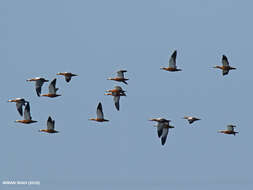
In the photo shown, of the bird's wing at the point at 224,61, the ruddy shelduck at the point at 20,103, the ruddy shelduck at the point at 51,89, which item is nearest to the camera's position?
the ruddy shelduck at the point at 51,89

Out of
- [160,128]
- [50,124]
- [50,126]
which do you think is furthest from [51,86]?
[160,128]

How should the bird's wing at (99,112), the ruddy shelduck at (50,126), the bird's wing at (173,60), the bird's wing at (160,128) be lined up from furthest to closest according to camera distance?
the bird's wing at (99,112) < the bird's wing at (160,128) < the ruddy shelduck at (50,126) < the bird's wing at (173,60)

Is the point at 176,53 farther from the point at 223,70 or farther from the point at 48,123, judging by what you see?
the point at 48,123

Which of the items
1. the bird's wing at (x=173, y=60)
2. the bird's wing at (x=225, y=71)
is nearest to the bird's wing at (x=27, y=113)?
the bird's wing at (x=173, y=60)

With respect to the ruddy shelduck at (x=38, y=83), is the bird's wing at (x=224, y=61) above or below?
above

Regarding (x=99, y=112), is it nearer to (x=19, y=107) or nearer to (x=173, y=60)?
(x=19, y=107)

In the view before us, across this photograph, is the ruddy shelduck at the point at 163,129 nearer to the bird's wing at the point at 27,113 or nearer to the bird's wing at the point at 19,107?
the bird's wing at the point at 27,113

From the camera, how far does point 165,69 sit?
101m

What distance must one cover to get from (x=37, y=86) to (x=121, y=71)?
11024mm

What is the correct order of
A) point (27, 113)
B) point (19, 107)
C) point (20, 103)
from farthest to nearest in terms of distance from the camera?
point (20, 103) → point (19, 107) → point (27, 113)

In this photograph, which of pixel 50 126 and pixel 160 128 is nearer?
pixel 160 128

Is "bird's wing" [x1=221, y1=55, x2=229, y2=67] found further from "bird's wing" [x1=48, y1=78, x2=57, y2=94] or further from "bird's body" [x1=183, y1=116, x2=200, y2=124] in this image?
"bird's wing" [x1=48, y1=78, x2=57, y2=94]

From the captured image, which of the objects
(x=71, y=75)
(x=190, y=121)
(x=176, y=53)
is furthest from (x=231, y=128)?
(x=71, y=75)

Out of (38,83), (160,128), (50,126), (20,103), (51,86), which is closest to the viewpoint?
(160,128)
